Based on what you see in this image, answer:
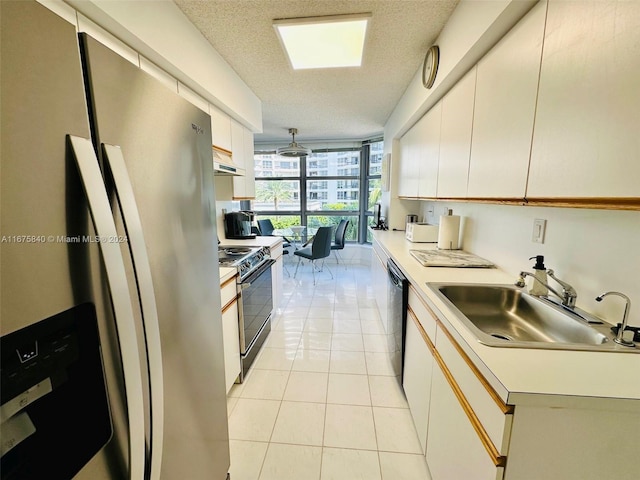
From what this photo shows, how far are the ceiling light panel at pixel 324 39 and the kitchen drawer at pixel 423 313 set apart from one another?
1720mm

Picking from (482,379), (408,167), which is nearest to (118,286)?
(482,379)

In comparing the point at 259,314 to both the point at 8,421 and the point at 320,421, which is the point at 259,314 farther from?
the point at 8,421

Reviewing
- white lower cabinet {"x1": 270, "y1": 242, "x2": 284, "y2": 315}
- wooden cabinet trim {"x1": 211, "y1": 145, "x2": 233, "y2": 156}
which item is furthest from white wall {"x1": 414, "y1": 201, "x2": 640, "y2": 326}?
wooden cabinet trim {"x1": 211, "y1": 145, "x2": 233, "y2": 156}

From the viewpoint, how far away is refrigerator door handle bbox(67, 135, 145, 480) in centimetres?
52

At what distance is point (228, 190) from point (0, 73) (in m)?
2.55

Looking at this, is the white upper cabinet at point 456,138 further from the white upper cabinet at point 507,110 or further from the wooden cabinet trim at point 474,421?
the wooden cabinet trim at point 474,421

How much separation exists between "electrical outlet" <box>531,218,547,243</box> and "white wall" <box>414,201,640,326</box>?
0.06 ft

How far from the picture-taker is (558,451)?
724 millimetres

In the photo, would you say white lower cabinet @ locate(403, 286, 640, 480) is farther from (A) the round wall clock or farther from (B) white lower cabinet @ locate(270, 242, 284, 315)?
(B) white lower cabinet @ locate(270, 242, 284, 315)

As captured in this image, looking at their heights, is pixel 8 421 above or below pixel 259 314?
above

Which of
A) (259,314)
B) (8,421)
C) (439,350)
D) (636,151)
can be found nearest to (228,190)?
(259,314)

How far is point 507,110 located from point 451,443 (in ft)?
4.61

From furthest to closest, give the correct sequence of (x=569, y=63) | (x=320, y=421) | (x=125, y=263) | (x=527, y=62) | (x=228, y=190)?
(x=228, y=190)
(x=320, y=421)
(x=527, y=62)
(x=569, y=63)
(x=125, y=263)

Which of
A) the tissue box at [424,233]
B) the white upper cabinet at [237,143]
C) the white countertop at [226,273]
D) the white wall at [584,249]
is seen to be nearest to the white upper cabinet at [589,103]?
the white wall at [584,249]
